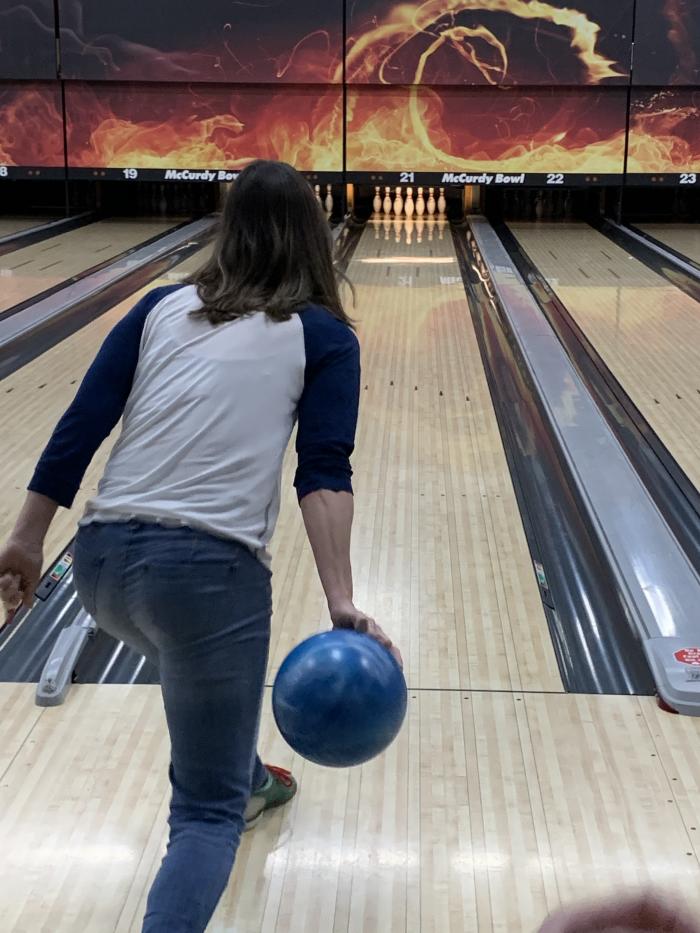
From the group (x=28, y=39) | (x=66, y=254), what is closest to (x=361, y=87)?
(x=28, y=39)

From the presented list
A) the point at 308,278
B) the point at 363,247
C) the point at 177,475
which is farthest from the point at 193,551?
the point at 363,247

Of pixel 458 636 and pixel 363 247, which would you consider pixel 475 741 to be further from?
pixel 363 247

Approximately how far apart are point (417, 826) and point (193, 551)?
27.2 inches

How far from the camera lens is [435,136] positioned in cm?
818

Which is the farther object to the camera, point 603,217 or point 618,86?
Result: point 603,217

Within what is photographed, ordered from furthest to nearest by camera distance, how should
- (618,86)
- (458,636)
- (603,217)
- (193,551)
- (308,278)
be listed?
(603,217) < (618,86) < (458,636) < (308,278) < (193,551)

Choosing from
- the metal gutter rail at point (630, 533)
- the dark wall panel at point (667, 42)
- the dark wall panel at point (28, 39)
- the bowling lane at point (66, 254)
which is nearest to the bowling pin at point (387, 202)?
the bowling lane at point (66, 254)

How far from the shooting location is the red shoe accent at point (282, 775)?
174 cm

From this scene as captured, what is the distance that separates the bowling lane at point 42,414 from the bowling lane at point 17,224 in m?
2.88

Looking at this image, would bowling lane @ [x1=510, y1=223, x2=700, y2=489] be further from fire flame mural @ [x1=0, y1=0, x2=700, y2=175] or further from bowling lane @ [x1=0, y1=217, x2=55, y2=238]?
bowling lane @ [x1=0, y1=217, x2=55, y2=238]

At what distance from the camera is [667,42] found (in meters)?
7.90

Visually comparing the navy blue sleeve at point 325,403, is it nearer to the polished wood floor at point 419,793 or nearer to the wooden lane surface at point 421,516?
the polished wood floor at point 419,793

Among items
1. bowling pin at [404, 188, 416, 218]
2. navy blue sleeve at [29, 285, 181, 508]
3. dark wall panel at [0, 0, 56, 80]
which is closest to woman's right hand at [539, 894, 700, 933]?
navy blue sleeve at [29, 285, 181, 508]

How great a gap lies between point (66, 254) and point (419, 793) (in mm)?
5872
